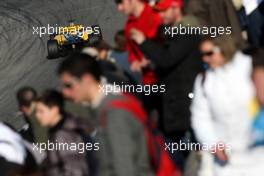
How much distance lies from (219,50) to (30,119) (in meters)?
2.39

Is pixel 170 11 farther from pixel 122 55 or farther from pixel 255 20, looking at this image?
pixel 255 20

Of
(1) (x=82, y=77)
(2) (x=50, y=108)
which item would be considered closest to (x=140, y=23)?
(2) (x=50, y=108)

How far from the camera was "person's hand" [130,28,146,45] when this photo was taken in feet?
21.3

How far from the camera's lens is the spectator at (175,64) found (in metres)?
6.52

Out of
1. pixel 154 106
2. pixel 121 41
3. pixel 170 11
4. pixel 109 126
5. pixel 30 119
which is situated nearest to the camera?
pixel 109 126

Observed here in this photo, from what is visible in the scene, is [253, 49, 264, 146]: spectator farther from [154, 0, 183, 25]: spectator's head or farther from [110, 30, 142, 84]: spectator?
[110, 30, 142, 84]: spectator

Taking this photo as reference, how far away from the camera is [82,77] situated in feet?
17.5

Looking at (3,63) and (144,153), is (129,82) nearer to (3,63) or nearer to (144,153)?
(144,153)

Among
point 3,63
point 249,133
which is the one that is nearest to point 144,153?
point 249,133

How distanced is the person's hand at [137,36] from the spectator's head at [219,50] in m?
0.78

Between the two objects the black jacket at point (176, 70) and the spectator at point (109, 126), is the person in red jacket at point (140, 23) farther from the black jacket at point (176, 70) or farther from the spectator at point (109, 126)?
the spectator at point (109, 126)

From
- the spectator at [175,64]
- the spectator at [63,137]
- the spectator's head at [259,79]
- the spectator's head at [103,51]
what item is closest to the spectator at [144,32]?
the spectator at [175,64]

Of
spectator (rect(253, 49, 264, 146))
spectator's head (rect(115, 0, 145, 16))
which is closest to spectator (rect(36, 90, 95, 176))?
spectator's head (rect(115, 0, 145, 16))

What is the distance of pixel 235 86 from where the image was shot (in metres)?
5.77
